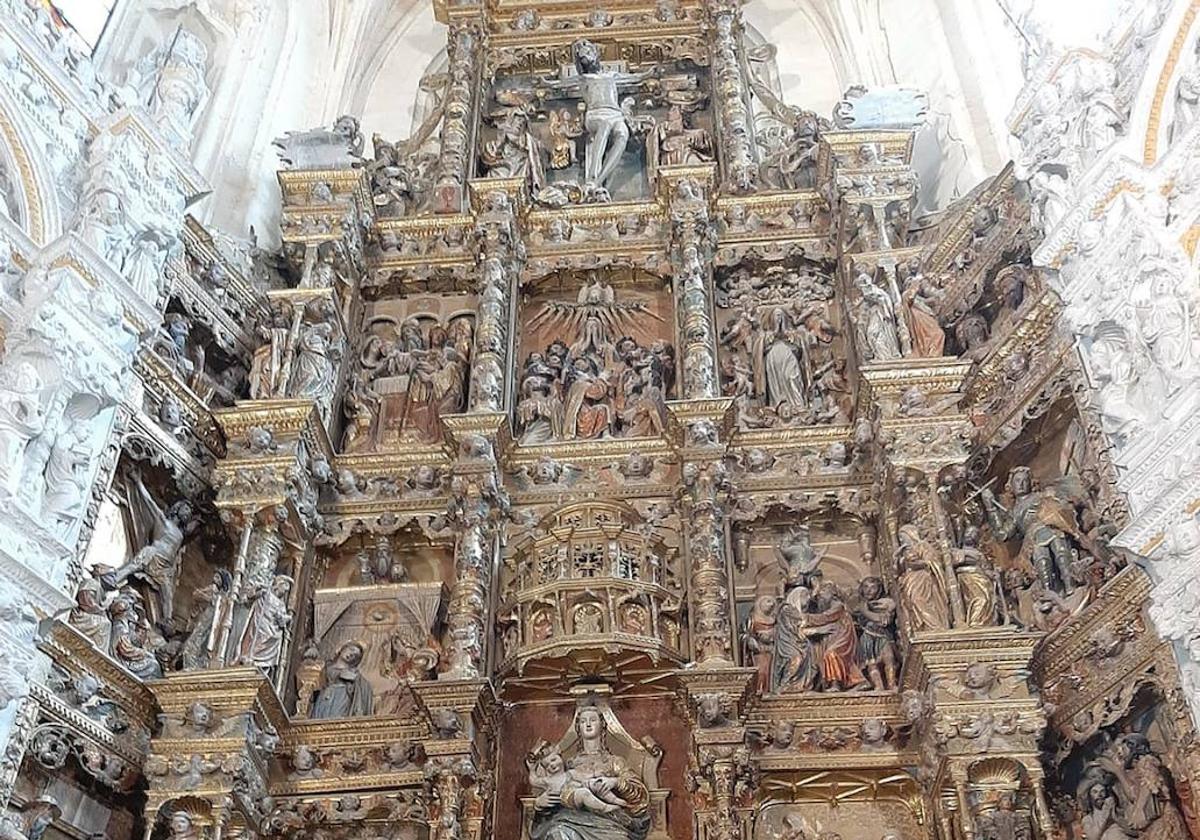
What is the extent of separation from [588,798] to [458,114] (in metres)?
7.72

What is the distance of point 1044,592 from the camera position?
29.0ft

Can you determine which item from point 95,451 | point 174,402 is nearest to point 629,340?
A: point 174,402

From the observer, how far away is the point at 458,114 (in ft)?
44.2

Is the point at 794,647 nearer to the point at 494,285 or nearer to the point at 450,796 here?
the point at 450,796

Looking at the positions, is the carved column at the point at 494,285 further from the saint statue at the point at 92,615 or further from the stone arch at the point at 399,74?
the stone arch at the point at 399,74

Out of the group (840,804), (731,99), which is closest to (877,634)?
(840,804)

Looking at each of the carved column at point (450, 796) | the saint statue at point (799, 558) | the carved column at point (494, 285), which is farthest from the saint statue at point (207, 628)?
the saint statue at point (799, 558)

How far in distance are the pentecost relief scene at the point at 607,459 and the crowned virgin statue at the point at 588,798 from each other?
1.0 inches

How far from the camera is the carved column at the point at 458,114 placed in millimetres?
12742

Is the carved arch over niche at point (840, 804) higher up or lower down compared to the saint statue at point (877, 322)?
lower down

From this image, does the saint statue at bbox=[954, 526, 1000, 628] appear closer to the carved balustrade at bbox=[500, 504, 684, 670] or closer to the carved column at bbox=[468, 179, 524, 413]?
the carved balustrade at bbox=[500, 504, 684, 670]

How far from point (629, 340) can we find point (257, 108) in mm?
4946

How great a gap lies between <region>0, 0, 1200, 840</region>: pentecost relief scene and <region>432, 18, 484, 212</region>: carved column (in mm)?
67

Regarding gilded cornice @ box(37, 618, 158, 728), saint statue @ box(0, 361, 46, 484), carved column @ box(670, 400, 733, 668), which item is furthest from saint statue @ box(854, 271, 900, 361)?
saint statue @ box(0, 361, 46, 484)
